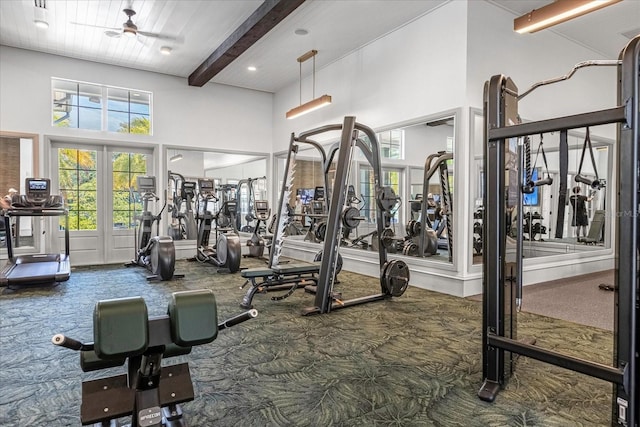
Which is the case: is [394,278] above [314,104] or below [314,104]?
below

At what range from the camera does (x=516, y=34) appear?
5.69 meters

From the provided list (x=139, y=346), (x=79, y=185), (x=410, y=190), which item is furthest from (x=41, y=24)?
(x=139, y=346)

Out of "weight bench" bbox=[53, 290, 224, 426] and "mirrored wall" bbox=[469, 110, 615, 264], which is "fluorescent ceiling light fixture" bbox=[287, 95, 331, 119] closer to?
"mirrored wall" bbox=[469, 110, 615, 264]

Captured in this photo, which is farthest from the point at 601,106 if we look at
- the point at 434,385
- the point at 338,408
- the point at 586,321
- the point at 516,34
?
the point at 338,408

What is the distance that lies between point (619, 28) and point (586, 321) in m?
4.87

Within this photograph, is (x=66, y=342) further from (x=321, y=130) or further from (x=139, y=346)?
(x=321, y=130)

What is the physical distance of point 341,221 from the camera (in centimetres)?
454

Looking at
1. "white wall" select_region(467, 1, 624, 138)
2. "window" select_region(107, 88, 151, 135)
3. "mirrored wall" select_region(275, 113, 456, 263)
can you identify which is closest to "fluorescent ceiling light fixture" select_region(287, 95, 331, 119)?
"mirrored wall" select_region(275, 113, 456, 263)

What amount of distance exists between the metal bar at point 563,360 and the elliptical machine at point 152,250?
5.04 metres

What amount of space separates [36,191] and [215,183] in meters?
3.98

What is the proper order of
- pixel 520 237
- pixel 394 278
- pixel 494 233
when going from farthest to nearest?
pixel 394 278 → pixel 520 237 → pixel 494 233

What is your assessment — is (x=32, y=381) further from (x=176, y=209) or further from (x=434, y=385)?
(x=176, y=209)

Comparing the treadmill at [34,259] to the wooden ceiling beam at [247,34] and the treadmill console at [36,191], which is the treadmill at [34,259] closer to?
the treadmill console at [36,191]

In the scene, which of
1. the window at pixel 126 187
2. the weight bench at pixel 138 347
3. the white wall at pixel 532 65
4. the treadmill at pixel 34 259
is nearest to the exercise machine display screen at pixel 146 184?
the window at pixel 126 187
